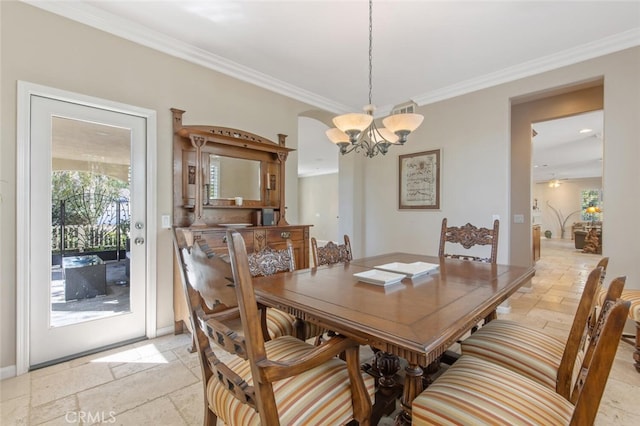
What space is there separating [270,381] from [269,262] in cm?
108

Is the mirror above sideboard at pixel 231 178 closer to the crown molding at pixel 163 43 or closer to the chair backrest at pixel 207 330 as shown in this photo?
the crown molding at pixel 163 43

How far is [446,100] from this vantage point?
3.83 m

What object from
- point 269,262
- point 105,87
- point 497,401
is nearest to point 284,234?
point 269,262

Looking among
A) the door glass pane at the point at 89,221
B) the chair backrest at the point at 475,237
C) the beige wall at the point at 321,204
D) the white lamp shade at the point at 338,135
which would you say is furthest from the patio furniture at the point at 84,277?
the beige wall at the point at 321,204

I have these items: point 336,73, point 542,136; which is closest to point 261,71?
point 336,73

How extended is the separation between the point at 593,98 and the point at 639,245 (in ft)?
6.29

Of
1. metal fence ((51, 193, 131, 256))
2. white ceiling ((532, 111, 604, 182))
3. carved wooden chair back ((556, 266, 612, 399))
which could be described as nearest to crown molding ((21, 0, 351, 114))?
metal fence ((51, 193, 131, 256))

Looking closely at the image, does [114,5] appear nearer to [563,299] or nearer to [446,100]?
[446,100]

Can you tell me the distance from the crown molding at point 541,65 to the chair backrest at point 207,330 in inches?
150

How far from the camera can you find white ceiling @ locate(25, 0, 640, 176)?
2.28 metres

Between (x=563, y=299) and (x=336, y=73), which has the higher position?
(x=336, y=73)

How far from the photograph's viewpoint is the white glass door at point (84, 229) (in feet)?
7.14

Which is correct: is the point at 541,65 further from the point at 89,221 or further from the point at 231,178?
the point at 89,221

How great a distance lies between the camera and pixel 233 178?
3.24 m
